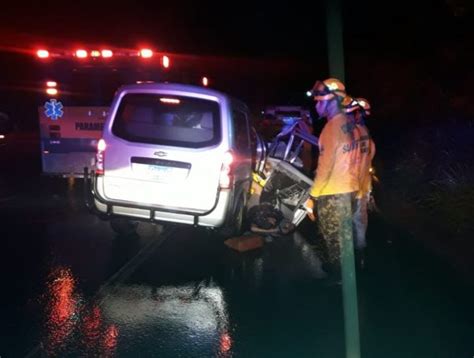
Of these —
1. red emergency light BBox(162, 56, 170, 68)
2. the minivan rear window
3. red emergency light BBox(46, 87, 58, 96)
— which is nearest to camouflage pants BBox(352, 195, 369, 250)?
the minivan rear window

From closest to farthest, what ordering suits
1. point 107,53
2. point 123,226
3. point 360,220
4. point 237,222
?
1. point 360,220
2. point 237,222
3. point 123,226
4. point 107,53

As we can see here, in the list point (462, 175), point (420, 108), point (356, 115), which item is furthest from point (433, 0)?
point (356, 115)

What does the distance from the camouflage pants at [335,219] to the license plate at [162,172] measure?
172 centimetres

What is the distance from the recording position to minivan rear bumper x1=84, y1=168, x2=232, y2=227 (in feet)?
23.6

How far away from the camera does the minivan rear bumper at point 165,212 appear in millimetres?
7180

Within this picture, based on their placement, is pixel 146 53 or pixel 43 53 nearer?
pixel 146 53

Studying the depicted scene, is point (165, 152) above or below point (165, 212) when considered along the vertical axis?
above

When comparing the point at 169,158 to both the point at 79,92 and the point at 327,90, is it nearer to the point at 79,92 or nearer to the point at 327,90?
the point at 327,90

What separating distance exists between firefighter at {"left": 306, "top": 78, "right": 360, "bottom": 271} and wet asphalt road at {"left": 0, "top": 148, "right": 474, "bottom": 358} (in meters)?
0.76

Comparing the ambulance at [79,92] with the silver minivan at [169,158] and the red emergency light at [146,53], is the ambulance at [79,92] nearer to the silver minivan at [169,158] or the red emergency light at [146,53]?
the red emergency light at [146,53]

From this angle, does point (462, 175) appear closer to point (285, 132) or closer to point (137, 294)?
point (285, 132)

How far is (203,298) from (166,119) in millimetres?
2432

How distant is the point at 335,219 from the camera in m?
6.25

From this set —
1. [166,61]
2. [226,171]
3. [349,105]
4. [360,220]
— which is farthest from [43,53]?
[360,220]
